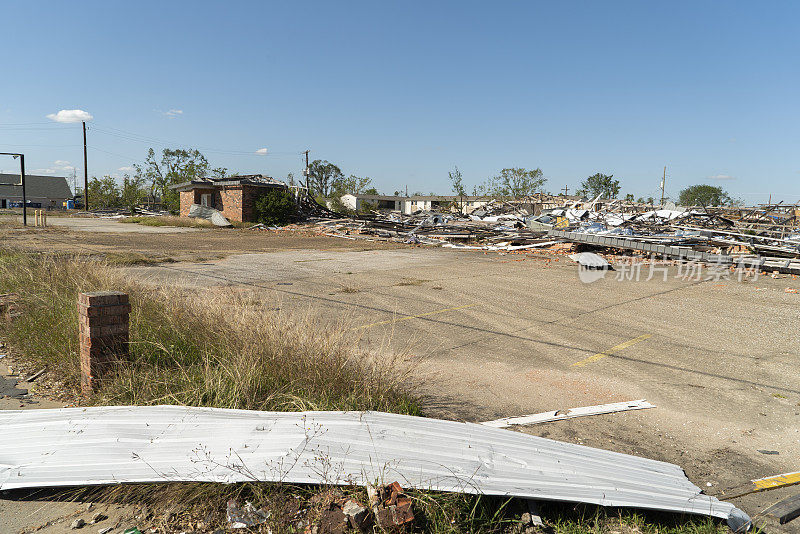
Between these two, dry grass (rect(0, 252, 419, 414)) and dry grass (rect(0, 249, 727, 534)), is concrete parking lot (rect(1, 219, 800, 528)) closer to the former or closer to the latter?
dry grass (rect(0, 252, 419, 414))

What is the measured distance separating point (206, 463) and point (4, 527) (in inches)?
48.9

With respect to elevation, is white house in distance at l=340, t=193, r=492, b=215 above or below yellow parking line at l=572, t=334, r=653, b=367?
above

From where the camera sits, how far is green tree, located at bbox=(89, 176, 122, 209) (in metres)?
70.9

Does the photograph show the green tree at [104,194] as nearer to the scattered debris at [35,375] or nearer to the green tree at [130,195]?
the green tree at [130,195]

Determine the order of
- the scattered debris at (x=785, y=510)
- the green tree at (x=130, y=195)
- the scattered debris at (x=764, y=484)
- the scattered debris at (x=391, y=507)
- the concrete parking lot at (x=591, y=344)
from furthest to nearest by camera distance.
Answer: the green tree at (x=130, y=195)
the concrete parking lot at (x=591, y=344)
the scattered debris at (x=764, y=484)
the scattered debris at (x=785, y=510)
the scattered debris at (x=391, y=507)

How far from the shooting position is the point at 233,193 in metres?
36.4

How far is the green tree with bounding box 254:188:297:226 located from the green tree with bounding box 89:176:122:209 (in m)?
46.1

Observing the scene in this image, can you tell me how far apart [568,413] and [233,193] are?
115 feet

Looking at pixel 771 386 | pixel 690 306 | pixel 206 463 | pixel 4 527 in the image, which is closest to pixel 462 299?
pixel 690 306

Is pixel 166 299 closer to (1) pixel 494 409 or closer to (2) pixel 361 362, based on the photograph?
(2) pixel 361 362

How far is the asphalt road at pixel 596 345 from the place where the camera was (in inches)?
183

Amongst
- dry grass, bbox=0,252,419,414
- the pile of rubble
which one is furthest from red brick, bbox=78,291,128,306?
the pile of rubble

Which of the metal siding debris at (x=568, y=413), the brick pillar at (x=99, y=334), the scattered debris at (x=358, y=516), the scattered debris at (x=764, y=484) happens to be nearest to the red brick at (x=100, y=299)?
the brick pillar at (x=99, y=334)

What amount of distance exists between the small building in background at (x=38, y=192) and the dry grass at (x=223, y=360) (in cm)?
9350
